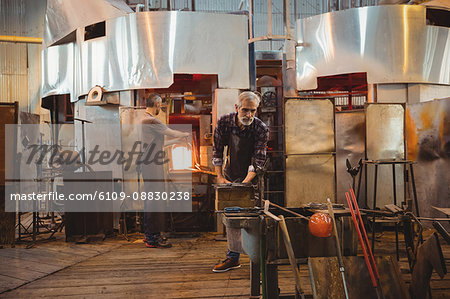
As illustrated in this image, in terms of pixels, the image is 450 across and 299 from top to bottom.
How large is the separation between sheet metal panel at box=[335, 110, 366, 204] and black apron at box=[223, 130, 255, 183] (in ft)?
9.74

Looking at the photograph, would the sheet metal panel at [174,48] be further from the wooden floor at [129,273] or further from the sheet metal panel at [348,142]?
the wooden floor at [129,273]

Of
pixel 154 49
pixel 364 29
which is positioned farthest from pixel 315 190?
pixel 154 49

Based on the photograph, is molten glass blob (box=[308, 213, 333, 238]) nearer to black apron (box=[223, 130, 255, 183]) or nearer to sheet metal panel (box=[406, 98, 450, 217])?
black apron (box=[223, 130, 255, 183])

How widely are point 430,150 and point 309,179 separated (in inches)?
81.3

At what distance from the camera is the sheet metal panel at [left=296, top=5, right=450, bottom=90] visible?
675cm

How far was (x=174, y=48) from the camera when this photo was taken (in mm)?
6547

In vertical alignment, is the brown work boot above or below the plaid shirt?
below

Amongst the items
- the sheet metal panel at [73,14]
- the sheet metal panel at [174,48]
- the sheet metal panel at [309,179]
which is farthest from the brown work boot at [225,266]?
the sheet metal panel at [73,14]

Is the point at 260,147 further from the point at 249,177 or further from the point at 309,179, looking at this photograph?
the point at 309,179

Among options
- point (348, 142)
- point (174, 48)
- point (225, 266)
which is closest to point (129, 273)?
point (225, 266)

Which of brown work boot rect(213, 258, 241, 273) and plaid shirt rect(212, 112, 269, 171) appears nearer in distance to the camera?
brown work boot rect(213, 258, 241, 273)

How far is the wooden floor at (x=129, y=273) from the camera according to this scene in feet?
11.8

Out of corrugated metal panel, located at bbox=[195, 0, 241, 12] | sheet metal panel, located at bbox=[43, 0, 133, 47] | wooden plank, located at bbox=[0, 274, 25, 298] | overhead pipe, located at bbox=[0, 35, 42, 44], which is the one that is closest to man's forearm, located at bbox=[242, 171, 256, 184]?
wooden plank, located at bbox=[0, 274, 25, 298]

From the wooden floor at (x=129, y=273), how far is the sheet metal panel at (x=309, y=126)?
1.75 m
